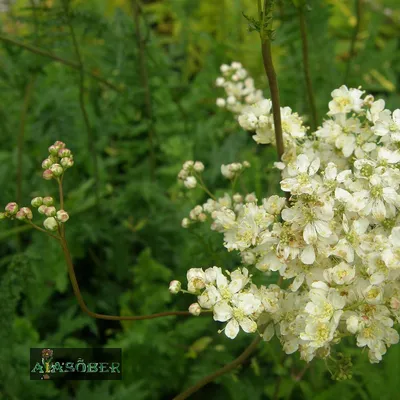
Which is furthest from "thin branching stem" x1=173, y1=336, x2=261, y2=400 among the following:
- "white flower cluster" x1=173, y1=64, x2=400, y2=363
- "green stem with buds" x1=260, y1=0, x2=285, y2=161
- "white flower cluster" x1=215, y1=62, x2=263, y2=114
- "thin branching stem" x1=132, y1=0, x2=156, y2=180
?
"thin branching stem" x1=132, y1=0, x2=156, y2=180

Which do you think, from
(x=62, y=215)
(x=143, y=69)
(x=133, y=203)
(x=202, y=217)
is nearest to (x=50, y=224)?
(x=62, y=215)

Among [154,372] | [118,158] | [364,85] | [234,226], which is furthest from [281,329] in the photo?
[364,85]

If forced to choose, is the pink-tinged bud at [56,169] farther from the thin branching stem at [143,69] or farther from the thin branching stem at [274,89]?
the thin branching stem at [143,69]

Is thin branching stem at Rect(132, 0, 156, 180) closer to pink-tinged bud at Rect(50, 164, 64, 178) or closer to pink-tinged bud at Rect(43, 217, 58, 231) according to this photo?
pink-tinged bud at Rect(50, 164, 64, 178)

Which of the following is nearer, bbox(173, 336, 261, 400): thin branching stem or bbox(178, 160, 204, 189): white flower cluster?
bbox(173, 336, 261, 400): thin branching stem

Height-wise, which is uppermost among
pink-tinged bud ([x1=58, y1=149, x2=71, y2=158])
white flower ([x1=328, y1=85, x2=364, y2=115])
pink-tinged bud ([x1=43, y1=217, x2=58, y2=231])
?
white flower ([x1=328, y1=85, x2=364, y2=115])

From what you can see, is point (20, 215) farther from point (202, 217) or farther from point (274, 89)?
point (274, 89)
